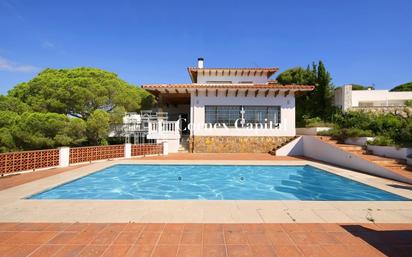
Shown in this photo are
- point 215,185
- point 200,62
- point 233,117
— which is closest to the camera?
point 215,185

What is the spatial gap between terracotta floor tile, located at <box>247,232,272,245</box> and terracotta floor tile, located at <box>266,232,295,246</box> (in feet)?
0.23

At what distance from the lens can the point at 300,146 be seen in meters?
16.8

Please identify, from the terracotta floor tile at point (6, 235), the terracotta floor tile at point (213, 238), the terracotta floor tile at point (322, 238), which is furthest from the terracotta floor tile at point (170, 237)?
the terracotta floor tile at point (6, 235)

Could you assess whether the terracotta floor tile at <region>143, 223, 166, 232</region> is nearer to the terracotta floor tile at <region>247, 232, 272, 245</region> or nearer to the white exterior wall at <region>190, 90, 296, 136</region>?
the terracotta floor tile at <region>247, 232, 272, 245</region>

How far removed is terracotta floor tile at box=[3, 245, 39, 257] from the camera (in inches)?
128

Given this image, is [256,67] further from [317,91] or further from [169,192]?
[169,192]

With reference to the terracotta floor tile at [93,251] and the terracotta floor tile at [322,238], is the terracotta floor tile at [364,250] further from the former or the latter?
the terracotta floor tile at [93,251]

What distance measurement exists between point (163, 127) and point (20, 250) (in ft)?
48.8

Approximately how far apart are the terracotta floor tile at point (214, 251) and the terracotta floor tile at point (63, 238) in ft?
7.56

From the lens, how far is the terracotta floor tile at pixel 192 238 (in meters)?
3.64

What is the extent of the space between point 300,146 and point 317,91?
556 inches

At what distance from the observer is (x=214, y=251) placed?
3.36m

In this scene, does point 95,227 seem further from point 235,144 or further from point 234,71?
point 234,71

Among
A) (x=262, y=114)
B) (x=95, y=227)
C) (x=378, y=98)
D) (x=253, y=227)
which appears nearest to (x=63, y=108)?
(x=262, y=114)
